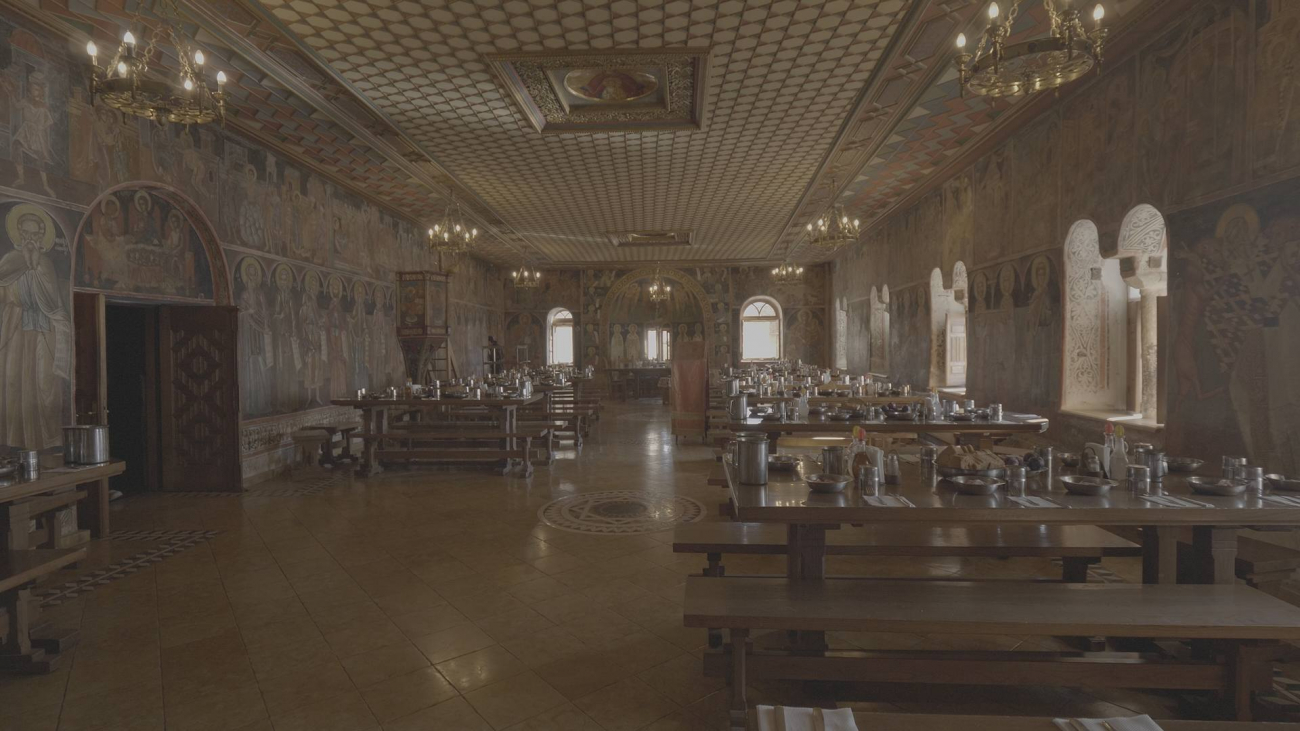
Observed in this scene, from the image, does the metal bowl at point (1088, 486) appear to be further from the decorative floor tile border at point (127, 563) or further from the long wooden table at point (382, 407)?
the long wooden table at point (382, 407)

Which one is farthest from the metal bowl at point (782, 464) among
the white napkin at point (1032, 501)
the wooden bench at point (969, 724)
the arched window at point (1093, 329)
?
the arched window at point (1093, 329)

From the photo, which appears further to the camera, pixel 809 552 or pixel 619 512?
pixel 619 512

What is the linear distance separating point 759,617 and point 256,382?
30.1ft

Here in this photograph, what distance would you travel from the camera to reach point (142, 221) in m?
7.52

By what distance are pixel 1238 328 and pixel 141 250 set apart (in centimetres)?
1111

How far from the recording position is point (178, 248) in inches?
320

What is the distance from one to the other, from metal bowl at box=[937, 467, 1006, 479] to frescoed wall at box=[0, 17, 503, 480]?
7972 mm

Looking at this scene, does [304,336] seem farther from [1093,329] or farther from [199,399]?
[1093,329]

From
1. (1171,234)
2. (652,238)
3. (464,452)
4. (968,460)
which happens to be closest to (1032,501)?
(968,460)

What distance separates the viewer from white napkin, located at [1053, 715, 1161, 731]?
166cm

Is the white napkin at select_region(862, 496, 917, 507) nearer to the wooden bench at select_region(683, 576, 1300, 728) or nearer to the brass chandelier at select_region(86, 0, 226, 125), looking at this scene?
the wooden bench at select_region(683, 576, 1300, 728)

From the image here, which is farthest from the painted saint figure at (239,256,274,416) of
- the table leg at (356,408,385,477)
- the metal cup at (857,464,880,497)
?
the metal cup at (857,464,880,497)

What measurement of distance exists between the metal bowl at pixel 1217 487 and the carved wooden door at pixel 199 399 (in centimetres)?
1016

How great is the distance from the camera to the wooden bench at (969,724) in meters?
1.75
